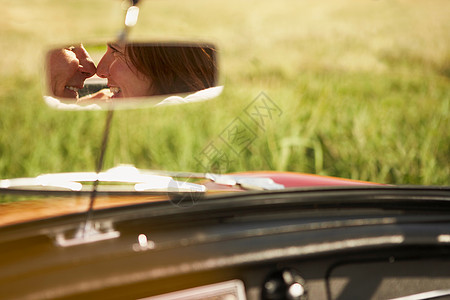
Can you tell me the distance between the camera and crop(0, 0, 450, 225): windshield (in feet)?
18.1

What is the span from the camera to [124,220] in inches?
55.2

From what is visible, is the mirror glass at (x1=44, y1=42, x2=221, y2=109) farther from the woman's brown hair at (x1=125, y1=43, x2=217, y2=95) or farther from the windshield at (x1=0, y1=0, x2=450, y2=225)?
the windshield at (x1=0, y1=0, x2=450, y2=225)

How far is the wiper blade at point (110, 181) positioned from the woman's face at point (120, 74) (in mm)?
341

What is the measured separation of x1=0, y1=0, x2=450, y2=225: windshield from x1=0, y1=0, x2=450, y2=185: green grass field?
2cm

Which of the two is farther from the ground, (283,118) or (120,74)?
(120,74)

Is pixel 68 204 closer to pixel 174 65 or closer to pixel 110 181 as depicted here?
pixel 110 181

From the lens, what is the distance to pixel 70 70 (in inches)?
53.9

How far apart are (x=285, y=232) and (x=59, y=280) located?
1.81ft

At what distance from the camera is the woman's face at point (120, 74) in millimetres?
1371

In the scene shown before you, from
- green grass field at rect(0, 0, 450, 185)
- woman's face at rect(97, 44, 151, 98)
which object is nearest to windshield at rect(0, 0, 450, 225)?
green grass field at rect(0, 0, 450, 185)

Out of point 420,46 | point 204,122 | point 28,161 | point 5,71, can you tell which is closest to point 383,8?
point 420,46

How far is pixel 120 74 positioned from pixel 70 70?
4.9 inches

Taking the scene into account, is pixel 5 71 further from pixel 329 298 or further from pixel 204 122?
pixel 329 298

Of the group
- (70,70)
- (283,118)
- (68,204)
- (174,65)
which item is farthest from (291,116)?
(70,70)
